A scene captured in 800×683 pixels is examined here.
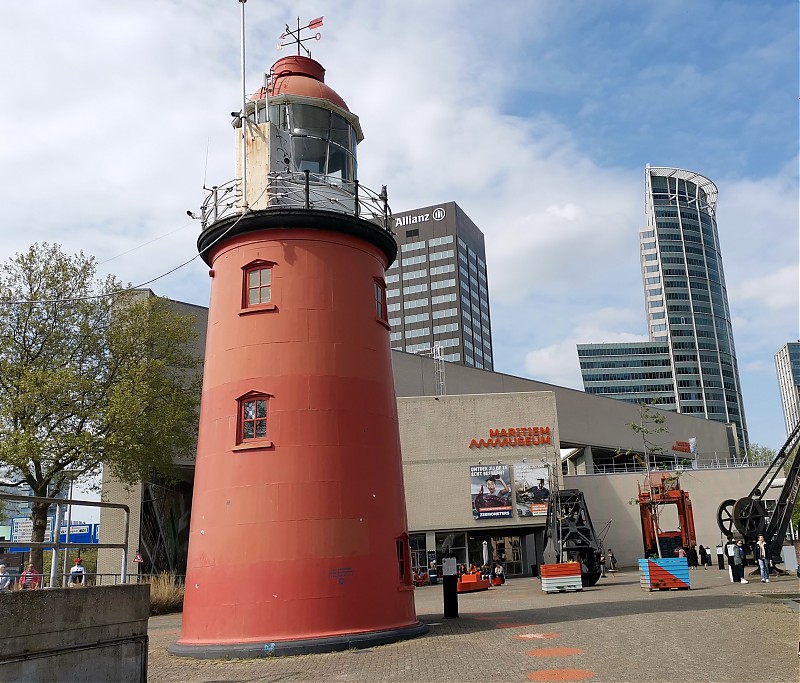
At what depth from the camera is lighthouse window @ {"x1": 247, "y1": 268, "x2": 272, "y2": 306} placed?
18359mm

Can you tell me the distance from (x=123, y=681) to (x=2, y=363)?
963 inches

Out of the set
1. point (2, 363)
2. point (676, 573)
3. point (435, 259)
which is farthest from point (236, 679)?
point (435, 259)

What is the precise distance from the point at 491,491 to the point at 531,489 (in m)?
2.59

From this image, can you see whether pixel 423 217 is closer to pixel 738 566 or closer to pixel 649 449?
pixel 649 449

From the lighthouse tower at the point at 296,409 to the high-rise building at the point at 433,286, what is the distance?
140 metres

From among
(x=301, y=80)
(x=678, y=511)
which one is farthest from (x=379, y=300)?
(x=678, y=511)

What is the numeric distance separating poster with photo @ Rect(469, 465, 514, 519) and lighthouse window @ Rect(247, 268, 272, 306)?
119 ft

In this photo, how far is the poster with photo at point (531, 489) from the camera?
51.4 metres

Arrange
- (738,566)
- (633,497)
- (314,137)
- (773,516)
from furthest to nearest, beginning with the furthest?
(633,497)
(773,516)
(738,566)
(314,137)

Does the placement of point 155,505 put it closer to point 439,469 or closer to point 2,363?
point 2,363

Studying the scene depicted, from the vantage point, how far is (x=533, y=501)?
→ 5153cm

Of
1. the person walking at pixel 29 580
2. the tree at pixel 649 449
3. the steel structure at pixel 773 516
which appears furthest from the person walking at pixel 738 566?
the person walking at pixel 29 580

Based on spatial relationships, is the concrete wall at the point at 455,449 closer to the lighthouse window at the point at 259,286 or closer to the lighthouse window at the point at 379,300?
the lighthouse window at the point at 379,300

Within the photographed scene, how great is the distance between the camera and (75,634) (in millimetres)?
10367
